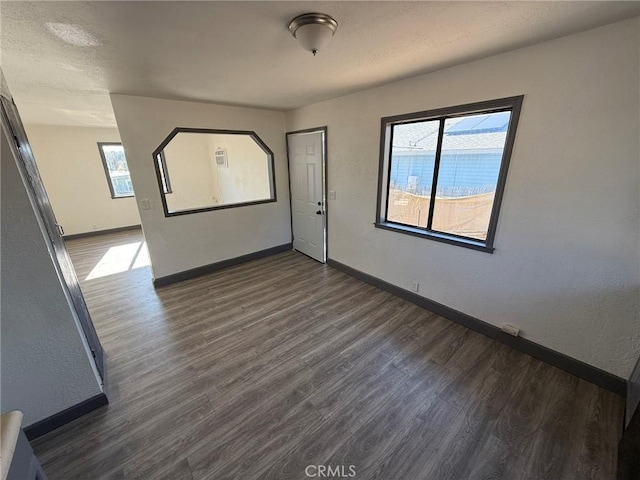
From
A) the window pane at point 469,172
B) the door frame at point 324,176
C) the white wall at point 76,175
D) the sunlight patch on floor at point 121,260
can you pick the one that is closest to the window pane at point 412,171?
the window pane at point 469,172

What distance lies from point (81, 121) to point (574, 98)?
682cm

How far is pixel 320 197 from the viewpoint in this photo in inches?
151

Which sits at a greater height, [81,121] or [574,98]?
[81,121]

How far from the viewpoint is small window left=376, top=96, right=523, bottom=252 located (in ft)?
6.92

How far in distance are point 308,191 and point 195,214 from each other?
1.72 m

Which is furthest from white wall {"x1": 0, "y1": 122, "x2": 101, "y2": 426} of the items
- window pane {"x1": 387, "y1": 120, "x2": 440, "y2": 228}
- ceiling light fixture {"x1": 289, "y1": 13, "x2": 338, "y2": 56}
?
window pane {"x1": 387, "y1": 120, "x2": 440, "y2": 228}

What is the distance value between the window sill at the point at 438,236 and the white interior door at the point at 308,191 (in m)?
1.15

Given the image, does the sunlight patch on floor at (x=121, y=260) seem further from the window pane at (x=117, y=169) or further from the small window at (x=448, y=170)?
the small window at (x=448, y=170)

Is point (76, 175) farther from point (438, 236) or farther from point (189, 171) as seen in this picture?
point (438, 236)

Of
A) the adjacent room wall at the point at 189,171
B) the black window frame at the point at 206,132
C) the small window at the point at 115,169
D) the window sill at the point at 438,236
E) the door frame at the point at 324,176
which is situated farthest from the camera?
the adjacent room wall at the point at 189,171

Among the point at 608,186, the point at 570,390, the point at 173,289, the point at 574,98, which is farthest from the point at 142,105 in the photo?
the point at 570,390

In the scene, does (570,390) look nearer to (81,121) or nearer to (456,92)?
(456,92)

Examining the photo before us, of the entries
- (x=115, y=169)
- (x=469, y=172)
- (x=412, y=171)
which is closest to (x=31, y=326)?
(x=412, y=171)

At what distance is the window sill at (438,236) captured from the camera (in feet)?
7.52
